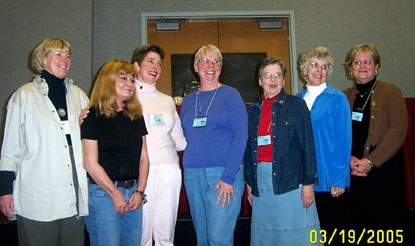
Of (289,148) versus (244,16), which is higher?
(244,16)

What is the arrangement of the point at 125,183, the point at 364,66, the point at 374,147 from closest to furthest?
the point at 125,183 → the point at 374,147 → the point at 364,66

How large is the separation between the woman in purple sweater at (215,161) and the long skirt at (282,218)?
0.51ft

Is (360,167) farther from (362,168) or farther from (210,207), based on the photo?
(210,207)

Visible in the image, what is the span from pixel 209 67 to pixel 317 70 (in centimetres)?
74

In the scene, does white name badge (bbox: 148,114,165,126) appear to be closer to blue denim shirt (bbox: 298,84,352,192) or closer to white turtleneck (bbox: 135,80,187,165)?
white turtleneck (bbox: 135,80,187,165)

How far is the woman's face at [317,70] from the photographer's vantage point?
8.00 ft

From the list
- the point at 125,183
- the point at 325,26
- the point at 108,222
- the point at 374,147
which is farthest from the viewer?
the point at 325,26

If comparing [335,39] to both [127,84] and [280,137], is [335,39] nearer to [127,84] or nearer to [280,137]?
[280,137]

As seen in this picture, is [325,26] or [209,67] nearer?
[209,67]

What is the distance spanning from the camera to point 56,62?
7.00 ft

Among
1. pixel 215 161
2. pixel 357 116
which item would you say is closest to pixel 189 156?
pixel 215 161

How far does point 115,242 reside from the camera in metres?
1.94
